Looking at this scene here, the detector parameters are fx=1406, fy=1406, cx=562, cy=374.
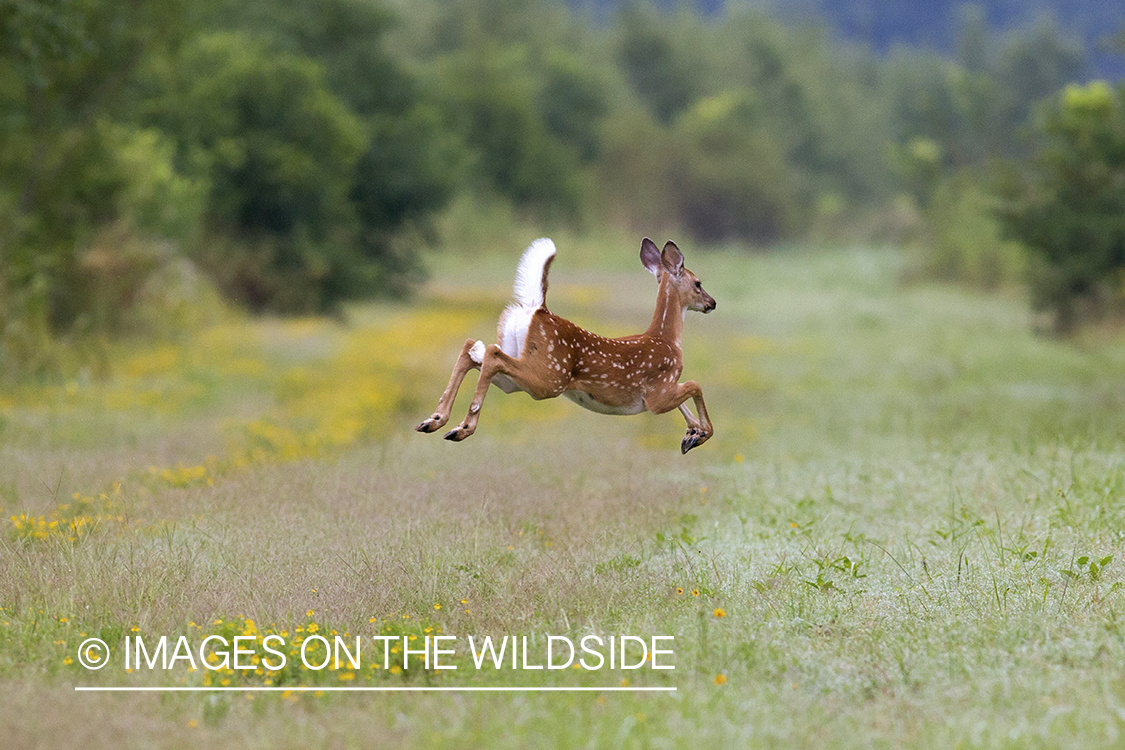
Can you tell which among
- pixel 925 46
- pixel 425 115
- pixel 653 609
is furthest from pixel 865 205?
pixel 653 609

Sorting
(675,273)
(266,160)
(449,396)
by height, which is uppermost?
(266,160)

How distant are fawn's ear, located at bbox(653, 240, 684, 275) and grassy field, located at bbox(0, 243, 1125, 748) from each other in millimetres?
1782

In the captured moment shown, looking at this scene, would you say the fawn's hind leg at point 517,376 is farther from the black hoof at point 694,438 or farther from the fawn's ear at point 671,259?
the fawn's ear at point 671,259

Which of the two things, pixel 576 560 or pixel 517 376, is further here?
pixel 576 560

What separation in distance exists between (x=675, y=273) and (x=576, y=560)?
81.3 inches

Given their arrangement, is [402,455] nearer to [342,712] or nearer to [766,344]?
[342,712]

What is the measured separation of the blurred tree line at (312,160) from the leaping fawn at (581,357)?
9722 mm

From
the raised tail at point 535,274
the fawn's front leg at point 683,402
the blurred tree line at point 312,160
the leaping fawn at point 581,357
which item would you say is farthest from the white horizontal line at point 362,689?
the blurred tree line at point 312,160

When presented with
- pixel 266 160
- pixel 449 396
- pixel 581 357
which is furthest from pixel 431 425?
pixel 266 160

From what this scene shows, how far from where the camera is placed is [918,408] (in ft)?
55.2

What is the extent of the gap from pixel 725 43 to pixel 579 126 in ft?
131

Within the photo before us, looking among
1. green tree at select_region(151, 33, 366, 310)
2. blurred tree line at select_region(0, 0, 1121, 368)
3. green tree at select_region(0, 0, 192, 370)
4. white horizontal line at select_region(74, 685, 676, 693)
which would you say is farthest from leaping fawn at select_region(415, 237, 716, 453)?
green tree at select_region(151, 33, 366, 310)

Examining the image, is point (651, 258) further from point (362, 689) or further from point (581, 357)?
point (362, 689)

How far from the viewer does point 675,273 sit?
23.6 ft
